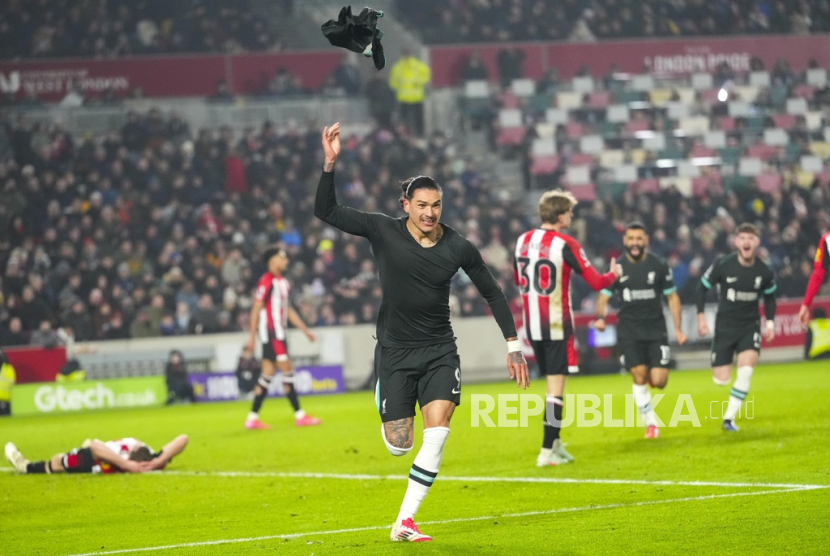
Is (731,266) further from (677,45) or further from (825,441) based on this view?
(677,45)

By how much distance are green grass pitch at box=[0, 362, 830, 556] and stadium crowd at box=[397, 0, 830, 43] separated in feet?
68.2

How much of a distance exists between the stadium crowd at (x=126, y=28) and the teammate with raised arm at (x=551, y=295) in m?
23.2

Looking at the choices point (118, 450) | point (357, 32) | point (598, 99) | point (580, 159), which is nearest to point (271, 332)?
point (118, 450)

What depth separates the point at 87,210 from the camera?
90.6 feet

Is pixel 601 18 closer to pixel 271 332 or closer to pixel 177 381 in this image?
pixel 177 381

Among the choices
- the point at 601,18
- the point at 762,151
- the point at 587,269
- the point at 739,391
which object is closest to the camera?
the point at 587,269

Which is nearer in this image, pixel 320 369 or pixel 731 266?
pixel 731 266

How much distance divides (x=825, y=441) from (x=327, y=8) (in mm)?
26561

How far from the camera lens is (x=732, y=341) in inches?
534

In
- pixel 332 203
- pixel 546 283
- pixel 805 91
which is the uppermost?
pixel 805 91

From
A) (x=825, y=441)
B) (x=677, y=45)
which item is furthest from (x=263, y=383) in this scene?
(x=677, y=45)

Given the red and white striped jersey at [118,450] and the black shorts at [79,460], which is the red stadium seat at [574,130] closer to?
the red and white striped jersey at [118,450]

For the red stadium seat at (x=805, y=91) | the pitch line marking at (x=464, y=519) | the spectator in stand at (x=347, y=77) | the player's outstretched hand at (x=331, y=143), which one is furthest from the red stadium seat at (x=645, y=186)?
the player's outstretched hand at (x=331, y=143)

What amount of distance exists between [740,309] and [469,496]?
534 centimetres
